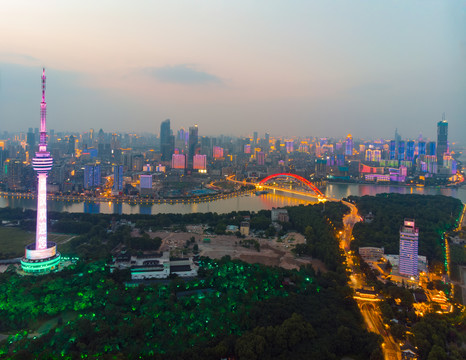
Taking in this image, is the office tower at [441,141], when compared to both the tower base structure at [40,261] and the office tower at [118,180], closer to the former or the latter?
the office tower at [118,180]

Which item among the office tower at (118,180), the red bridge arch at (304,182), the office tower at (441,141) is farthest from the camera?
the office tower at (441,141)

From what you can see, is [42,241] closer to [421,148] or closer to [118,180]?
[118,180]

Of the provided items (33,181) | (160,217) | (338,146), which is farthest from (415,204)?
(338,146)

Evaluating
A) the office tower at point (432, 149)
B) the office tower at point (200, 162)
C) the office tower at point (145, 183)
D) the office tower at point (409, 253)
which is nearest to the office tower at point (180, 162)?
the office tower at point (200, 162)

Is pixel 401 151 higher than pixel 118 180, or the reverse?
pixel 401 151

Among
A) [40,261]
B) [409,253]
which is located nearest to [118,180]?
[40,261]

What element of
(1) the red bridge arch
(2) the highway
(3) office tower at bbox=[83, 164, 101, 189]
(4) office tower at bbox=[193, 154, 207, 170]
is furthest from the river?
(4) office tower at bbox=[193, 154, 207, 170]
